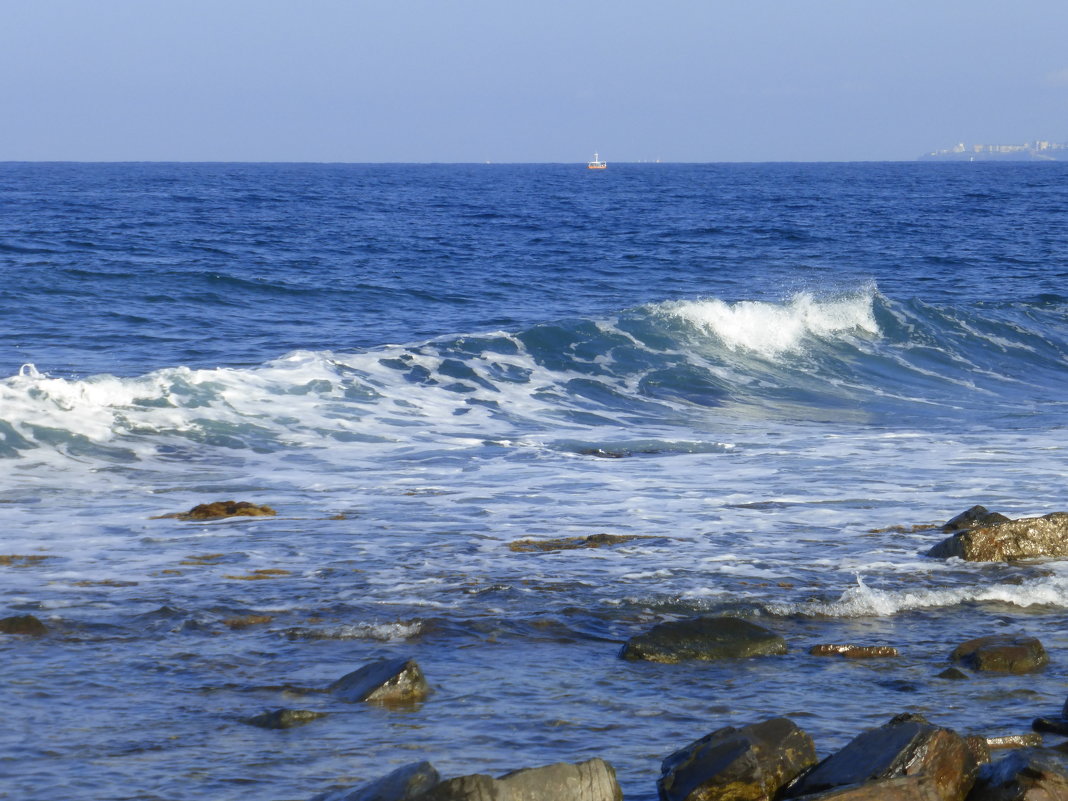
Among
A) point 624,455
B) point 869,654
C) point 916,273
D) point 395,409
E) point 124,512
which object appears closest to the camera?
point 869,654

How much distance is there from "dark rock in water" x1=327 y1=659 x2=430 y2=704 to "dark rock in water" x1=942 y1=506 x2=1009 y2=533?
4348 millimetres

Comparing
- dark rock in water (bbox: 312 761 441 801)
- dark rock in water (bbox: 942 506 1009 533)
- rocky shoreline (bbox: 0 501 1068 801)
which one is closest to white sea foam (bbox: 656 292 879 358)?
dark rock in water (bbox: 942 506 1009 533)

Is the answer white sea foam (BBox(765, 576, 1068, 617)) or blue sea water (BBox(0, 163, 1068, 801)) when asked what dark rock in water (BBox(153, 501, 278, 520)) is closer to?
blue sea water (BBox(0, 163, 1068, 801))

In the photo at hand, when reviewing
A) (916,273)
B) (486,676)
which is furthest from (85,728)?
(916,273)

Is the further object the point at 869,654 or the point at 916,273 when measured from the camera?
the point at 916,273

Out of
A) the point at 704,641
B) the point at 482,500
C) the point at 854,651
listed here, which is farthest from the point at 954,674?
the point at 482,500

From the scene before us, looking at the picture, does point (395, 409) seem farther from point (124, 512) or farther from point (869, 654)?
point (869, 654)

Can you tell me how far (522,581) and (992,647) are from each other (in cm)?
253

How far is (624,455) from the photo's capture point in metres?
11.8

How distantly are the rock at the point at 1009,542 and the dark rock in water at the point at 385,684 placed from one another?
377 cm

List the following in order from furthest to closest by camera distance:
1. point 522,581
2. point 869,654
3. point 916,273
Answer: point 916,273 → point 522,581 → point 869,654

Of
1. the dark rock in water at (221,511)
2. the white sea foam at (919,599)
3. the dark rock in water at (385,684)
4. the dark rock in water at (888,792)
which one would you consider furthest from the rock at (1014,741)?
the dark rock in water at (221,511)

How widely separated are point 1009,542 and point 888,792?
408cm

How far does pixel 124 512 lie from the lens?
907cm
